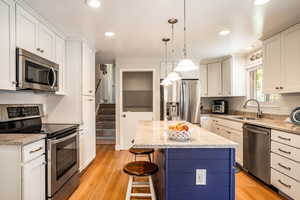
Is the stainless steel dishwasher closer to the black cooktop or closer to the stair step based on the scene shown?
the black cooktop

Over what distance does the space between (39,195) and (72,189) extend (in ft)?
2.25

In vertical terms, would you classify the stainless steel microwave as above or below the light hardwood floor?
above

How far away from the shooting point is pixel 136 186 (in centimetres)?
234

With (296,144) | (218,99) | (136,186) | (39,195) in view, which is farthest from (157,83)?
(39,195)

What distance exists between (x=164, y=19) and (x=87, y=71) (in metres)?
1.75

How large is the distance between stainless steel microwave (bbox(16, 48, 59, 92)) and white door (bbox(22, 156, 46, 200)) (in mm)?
837

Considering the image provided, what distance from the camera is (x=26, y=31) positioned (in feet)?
6.70

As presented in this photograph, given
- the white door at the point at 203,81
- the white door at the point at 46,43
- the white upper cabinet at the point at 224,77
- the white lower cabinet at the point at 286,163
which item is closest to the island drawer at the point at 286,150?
the white lower cabinet at the point at 286,163

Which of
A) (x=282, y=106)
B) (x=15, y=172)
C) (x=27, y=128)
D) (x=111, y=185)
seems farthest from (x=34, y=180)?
(x=282, y=106)

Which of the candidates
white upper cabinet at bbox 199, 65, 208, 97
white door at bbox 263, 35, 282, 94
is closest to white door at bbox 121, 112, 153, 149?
white upper cabinet at bbox 199, 65, 208, 97

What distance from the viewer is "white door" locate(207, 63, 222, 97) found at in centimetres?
456

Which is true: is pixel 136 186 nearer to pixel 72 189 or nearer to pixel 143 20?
pixel 72 189

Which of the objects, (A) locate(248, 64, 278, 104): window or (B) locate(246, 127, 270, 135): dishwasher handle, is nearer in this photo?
(B) locate(246, 127, 270, 135): dishwasher handle

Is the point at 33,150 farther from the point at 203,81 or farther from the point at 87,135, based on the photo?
the point at 203,81
